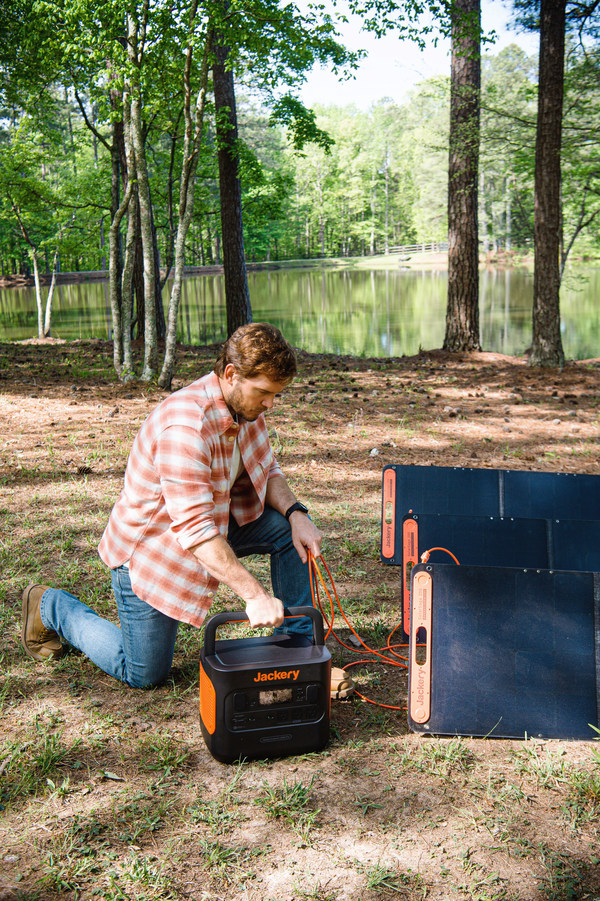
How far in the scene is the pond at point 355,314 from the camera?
52.4 feet

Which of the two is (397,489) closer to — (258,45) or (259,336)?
(259,336)

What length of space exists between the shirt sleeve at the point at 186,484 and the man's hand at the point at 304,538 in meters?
0.56

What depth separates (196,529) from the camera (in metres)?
2.35

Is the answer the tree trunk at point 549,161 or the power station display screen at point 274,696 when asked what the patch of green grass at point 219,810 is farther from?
the tree trunk at point 549,161

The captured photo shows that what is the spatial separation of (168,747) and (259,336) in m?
1.54

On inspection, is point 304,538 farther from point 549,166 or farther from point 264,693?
→ point 549,166

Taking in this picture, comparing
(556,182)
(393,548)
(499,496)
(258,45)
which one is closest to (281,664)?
(393,548)

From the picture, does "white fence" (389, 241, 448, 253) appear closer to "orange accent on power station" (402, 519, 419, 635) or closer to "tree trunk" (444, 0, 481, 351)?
"tree trunk" (444, 0, 481, 351)

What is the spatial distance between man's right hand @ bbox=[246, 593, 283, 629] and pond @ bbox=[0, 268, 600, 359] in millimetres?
10548

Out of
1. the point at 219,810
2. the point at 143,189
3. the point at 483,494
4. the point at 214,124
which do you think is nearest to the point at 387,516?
the point at 483,494

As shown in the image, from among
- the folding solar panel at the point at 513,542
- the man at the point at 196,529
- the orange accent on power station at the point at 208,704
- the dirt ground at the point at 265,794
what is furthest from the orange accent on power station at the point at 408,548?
the orange accent on power station at the point at 208,704

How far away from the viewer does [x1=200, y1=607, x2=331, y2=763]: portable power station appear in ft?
7.72

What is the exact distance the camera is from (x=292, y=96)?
1193 cm

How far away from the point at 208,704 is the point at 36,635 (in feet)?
3.59
